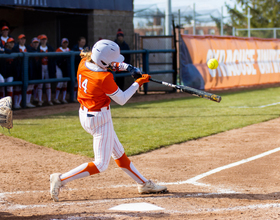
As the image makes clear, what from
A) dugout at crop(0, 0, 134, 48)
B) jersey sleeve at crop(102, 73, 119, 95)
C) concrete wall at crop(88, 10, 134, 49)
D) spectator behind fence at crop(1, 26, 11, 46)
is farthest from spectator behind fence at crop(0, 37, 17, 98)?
jersey sleeve at crop(102, 73, 119, 95)

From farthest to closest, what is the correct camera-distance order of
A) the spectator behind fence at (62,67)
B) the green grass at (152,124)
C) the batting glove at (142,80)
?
the spectator behind fence at (62,67) < the green grass at (152,124) < the batting glove at (142,80)

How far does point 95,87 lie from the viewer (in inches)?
153

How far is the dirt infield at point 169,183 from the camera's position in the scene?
380 centimetres

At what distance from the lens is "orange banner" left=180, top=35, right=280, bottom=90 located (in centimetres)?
1479

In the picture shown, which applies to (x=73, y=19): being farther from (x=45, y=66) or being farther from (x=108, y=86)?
(x=108, y=86)

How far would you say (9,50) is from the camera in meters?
10.5

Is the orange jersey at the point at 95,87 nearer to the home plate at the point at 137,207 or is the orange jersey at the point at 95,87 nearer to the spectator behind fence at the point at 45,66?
the home plate at the point at 137,207

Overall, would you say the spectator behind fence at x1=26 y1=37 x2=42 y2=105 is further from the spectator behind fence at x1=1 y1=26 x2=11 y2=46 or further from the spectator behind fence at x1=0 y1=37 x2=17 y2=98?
the spectator behind fence at x1=1 y1=26 x2=11 y2=46

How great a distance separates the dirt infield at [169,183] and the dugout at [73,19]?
863cm

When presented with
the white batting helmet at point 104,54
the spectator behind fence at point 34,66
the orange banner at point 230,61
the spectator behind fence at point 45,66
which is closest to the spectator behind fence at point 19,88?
the spectator behind fence at point 34,66

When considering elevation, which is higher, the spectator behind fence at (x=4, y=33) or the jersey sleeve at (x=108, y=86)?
the spectator behind fence at (x=4, y=33)

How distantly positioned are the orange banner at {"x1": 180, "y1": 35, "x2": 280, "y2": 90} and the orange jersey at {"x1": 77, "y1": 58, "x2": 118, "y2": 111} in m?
10.8

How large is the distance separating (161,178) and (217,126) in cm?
362

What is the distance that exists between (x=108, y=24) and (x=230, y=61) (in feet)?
17.6
